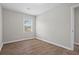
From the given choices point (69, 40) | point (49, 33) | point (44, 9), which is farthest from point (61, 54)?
point (44, 9)

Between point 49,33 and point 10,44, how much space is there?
776 millimetres

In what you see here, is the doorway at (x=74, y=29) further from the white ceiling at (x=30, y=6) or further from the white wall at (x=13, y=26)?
the white wall at (x=13, y=26)

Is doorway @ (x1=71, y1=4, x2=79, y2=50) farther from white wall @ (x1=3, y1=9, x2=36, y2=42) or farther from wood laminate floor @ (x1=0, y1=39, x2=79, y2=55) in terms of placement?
white wall @ (x1=3, y1=9, x2=36, y2=42)

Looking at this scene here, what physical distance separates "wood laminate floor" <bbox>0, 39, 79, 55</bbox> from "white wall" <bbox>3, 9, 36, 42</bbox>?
121 mm

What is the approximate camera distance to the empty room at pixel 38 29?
126 centimetres

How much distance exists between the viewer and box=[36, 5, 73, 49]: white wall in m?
1.33

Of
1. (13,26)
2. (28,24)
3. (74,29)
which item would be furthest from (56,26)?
(13,26)

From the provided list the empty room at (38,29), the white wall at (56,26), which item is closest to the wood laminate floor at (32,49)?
the empty room at (38,29)

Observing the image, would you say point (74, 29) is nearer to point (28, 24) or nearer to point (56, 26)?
point (56, 26)

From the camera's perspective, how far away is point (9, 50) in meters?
1.27

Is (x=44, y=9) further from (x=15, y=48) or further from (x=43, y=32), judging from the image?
(x=15, y=48)

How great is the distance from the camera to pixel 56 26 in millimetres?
1403

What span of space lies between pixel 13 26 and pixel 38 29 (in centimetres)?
49

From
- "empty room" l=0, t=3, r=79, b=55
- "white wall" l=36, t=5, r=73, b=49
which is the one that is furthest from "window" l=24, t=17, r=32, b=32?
"white wall" l=36, t=5, r=73, b=49
